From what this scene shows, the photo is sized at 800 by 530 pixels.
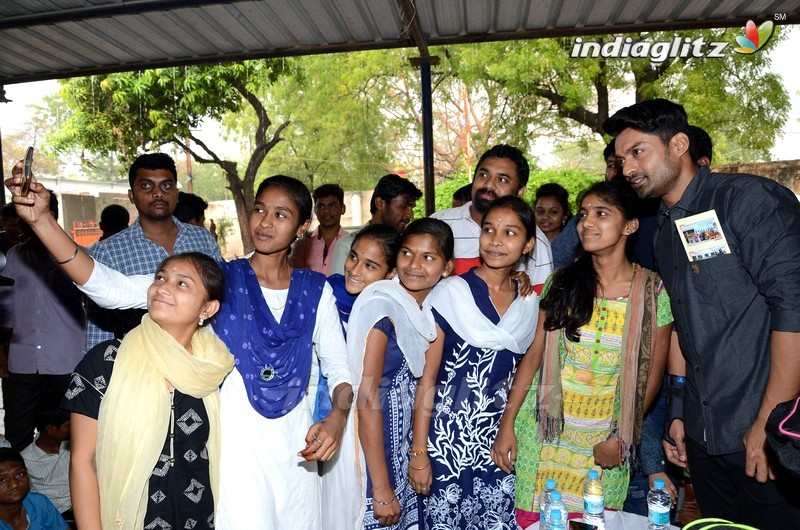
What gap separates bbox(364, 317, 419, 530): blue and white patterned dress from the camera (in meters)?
2.44

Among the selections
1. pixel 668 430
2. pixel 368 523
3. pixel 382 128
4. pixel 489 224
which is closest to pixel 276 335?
pixel 368 523

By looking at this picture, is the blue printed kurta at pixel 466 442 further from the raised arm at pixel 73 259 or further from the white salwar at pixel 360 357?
the raised arm at pixel 73 259

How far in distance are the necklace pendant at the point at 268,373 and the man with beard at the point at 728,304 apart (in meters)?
1.46

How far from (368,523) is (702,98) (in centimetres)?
1077

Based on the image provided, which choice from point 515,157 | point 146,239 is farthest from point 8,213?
point 515,157

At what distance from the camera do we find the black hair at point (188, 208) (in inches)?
193

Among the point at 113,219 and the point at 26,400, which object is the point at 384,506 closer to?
the point at 26,400

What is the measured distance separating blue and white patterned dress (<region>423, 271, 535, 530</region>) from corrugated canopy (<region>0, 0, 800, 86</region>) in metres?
3.05

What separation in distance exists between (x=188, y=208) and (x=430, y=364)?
10.2ft

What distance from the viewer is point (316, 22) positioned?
5.23 metres

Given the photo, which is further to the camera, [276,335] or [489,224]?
[489,224]

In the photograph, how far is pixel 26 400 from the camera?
4.32 meters

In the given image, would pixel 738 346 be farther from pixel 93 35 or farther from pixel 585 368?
pixel 93 35

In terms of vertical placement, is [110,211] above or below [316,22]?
below
